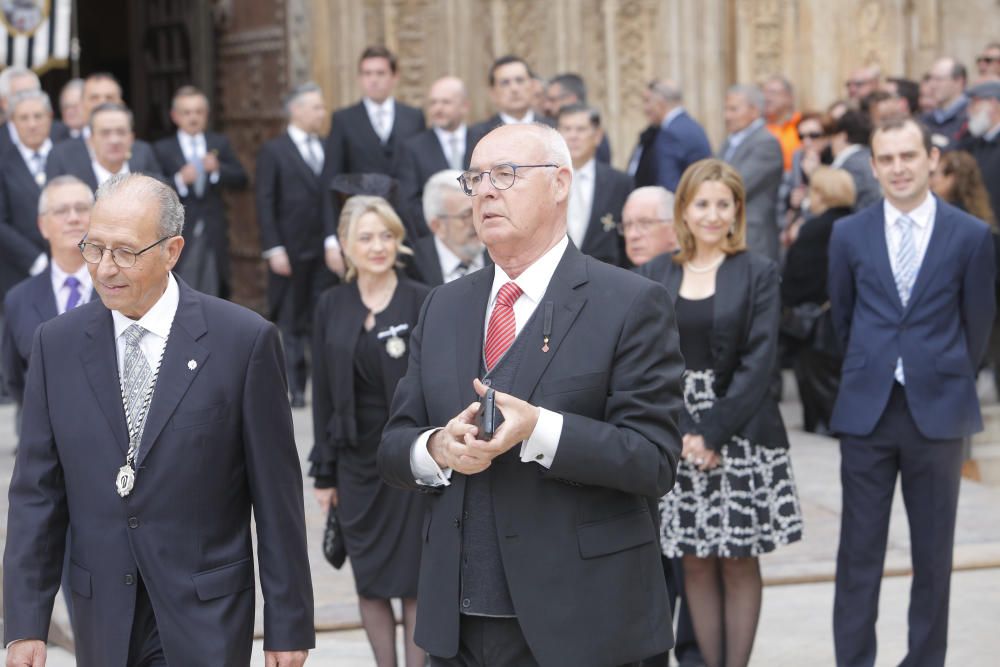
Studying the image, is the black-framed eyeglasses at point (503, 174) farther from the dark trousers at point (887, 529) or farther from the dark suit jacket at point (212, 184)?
the dark suit jacket at point (212, 184)

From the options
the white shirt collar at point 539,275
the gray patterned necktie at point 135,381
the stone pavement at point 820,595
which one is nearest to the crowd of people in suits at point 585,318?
the white shirt collar at point 539,275

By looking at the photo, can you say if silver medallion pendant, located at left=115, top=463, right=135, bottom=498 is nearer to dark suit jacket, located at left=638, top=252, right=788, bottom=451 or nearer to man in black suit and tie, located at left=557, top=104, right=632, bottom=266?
dark suit jacket, located at left=638, top=252, right=788, bottom=451

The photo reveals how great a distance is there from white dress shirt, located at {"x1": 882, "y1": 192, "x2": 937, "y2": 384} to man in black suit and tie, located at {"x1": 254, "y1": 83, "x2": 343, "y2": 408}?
6.19m

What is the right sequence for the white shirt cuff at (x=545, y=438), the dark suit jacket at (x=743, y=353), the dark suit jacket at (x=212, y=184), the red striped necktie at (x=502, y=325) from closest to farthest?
the white shirt cuff at (x=545, y=438), the red striped necktie at (x=502, y=325), the dark suit jacket at (x=743, y=353), the dark suit jacket at (x=212, y=184)

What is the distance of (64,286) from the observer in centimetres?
670

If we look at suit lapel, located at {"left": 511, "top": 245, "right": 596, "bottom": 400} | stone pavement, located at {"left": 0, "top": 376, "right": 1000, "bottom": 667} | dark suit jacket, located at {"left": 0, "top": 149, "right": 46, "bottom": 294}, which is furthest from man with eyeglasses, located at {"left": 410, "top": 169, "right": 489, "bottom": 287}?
dark suit jacket, located at {"left": 0, "top": 149, "right": 46, "bottom": 294}

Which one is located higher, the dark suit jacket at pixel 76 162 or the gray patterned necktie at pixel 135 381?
the dark suit jacket at pixel 76 162

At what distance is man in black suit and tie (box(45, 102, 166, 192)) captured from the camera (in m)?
9.14

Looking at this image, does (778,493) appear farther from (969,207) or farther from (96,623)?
(969,207)

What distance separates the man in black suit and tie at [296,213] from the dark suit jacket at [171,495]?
25.3ft

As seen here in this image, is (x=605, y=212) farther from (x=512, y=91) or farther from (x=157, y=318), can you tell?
(x=157, y=318)

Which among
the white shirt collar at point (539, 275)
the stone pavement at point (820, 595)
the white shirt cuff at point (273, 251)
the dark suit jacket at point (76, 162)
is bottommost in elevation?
the stone pavement at point (820, 595)

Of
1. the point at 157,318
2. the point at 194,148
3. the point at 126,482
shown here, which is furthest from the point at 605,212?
the point at 126,482

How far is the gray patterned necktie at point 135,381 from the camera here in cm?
412
